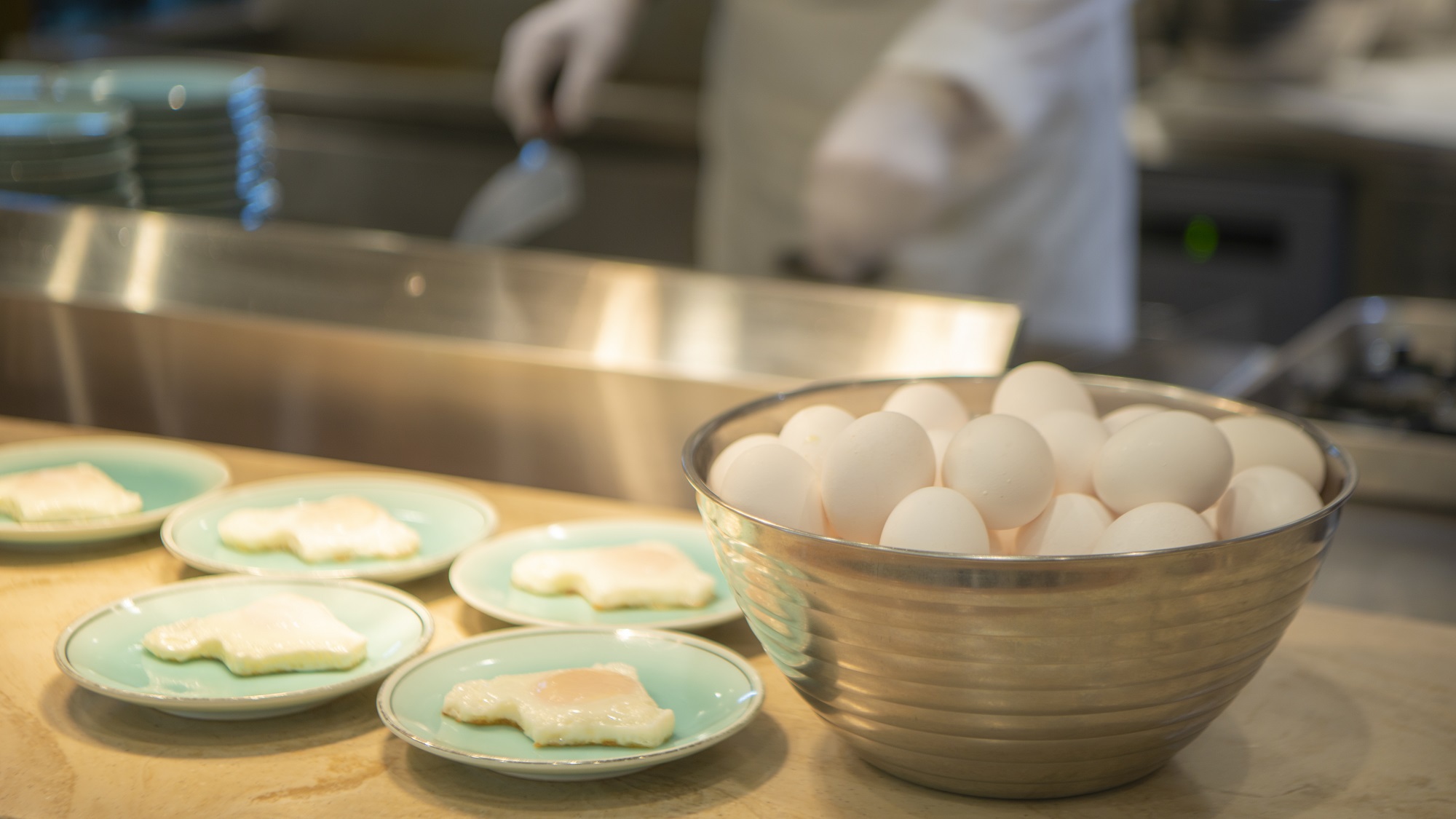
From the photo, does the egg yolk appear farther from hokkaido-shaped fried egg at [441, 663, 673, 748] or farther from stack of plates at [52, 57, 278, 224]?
stack of plates at [52, 57, 278, 224]

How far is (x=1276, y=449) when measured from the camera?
0.68 meters

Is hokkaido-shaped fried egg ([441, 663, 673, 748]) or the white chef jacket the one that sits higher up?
the white chef jacket

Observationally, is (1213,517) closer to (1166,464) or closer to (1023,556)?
(1166,464)

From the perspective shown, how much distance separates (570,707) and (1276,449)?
1.24ft

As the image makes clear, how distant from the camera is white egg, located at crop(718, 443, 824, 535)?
0.62 meters

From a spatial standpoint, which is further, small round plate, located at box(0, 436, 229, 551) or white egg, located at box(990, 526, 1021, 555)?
small round plate, located at box(0, 436, 229, 551)

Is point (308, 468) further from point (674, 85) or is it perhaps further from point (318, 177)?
point (674, 85)

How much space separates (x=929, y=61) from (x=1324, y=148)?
1.78 meters

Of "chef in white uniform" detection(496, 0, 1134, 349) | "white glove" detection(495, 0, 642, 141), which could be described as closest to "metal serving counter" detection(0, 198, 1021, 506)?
"chef in white uniform" detection(496, 0, 1134, 349)

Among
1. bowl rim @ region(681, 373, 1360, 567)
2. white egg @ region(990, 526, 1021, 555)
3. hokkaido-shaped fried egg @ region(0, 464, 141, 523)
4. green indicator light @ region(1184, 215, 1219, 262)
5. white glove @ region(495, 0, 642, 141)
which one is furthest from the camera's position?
green indicator light @ region(1184, 215, 1219, 262)

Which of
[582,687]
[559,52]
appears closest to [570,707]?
[582,687]

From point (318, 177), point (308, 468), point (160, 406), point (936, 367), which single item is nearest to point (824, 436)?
point (936, 367)

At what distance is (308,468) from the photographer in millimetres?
1048

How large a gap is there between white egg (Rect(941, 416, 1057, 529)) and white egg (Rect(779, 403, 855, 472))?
70mm
